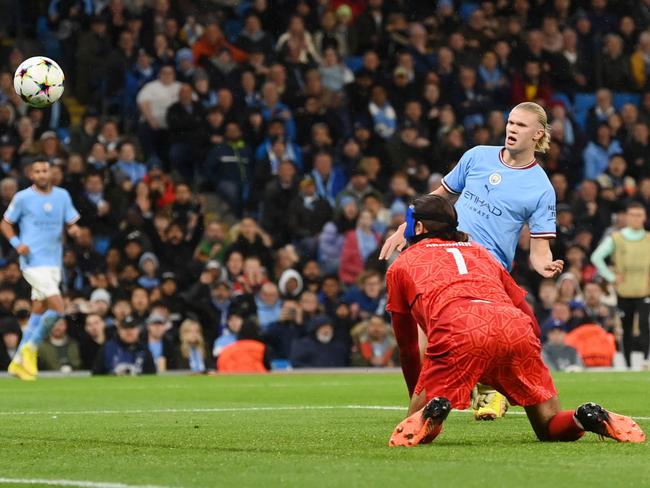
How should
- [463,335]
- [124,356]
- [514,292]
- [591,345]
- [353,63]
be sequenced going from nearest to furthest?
[463,335], [514,292], [124,356], [591,345], [353,63]

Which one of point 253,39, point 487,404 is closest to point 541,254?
point 487,404

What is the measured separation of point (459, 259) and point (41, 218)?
11694 mm

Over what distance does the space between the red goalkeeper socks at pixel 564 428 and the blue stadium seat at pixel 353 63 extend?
66.8 feet

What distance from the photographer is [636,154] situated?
27.6m

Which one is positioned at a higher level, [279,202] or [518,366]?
[279,202]

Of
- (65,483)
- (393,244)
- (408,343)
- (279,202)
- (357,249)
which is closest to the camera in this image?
(65,483)

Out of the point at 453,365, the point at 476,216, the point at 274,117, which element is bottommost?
the point at 453,365

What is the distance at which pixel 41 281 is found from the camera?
63.3ft

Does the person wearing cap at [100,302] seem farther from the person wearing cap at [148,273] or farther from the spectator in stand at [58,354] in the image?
the person wearing cap at [148,273]

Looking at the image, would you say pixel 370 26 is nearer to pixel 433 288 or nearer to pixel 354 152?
pixel 354 152

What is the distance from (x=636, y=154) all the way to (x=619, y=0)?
17.4ft

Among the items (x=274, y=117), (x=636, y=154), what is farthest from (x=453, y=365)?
(x=636, y=154)

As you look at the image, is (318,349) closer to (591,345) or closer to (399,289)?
(591,345)

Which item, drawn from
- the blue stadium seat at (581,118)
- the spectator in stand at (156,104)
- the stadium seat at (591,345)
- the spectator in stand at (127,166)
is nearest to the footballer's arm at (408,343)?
the stadium seat at (591,345)
